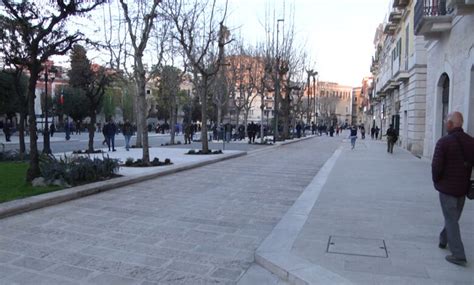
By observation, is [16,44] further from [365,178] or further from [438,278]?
[438,278]

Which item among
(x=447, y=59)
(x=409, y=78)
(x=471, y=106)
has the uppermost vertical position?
(x=409, y=78)

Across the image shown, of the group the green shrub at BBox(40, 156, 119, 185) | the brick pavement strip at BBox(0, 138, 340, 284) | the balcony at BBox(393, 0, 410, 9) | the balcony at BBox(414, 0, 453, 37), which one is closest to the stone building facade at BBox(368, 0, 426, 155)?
the balcony at BBox(393, 0, 410, 9)

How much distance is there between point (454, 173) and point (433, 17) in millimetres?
11601

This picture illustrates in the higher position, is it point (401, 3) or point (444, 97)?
point (401, 3)

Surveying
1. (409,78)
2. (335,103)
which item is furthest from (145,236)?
(335,103)

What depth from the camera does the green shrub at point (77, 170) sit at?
32.3ft

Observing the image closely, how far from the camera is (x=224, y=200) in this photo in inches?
361

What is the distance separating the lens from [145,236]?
6.23 m

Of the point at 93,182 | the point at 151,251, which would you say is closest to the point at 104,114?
the point at 93,182

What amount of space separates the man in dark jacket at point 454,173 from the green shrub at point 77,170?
7972 millimetres

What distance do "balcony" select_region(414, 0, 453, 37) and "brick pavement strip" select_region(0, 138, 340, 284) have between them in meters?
8.70

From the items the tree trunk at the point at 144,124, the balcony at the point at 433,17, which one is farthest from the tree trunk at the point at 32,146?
the balcony at the point at 433,17

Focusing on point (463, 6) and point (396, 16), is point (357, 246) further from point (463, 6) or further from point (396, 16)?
point (396, 16)

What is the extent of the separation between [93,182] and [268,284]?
7.12 metres
